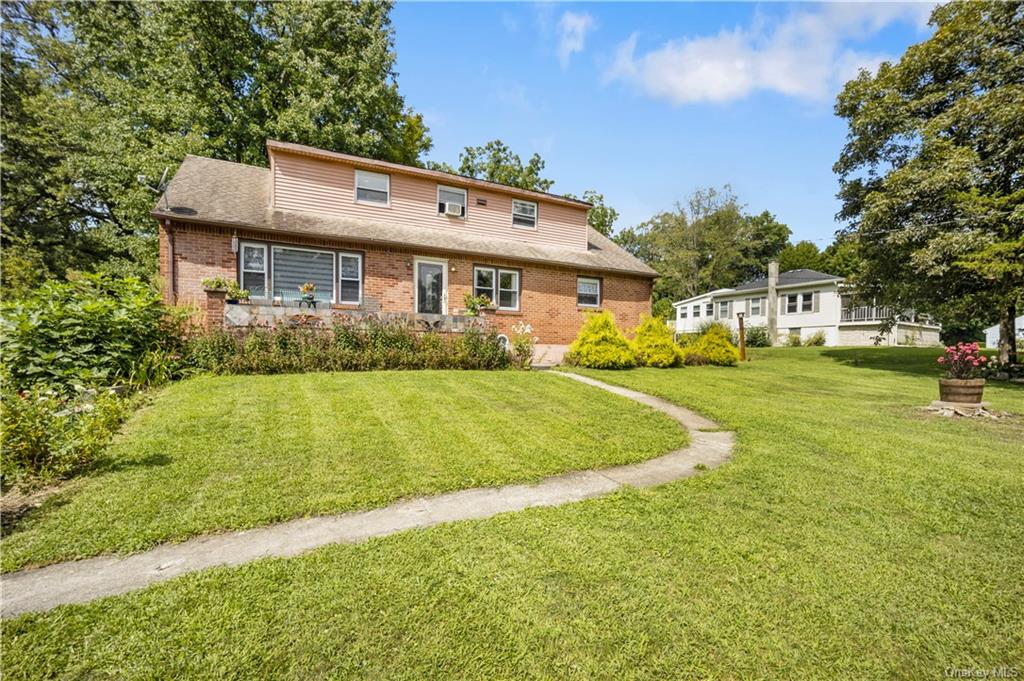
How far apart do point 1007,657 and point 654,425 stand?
417cm

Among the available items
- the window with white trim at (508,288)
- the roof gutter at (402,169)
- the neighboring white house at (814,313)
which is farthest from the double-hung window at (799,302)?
the window with white trim at (508,288)

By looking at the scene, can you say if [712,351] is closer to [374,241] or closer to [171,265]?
[374,241]

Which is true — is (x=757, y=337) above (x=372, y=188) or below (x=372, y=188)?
below

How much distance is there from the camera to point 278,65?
2022 cm

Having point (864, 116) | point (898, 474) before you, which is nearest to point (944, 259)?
point (864, 116)

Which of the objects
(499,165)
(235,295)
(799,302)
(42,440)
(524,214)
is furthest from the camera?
(499,165)

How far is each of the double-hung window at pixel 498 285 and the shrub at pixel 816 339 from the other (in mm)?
23849

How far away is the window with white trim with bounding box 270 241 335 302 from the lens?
12.5 m

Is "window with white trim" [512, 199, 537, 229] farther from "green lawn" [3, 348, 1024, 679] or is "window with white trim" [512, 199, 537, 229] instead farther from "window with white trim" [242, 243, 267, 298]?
"green lawn" [3, 348, 1024, 679]

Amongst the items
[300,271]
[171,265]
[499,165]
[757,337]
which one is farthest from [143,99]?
[757,337]

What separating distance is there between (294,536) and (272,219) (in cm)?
1212

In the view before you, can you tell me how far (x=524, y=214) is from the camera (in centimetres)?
1728

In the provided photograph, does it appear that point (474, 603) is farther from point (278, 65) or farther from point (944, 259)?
point (278, 65)

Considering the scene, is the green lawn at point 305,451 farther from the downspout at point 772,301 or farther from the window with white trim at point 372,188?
the downspout at point 772,301
